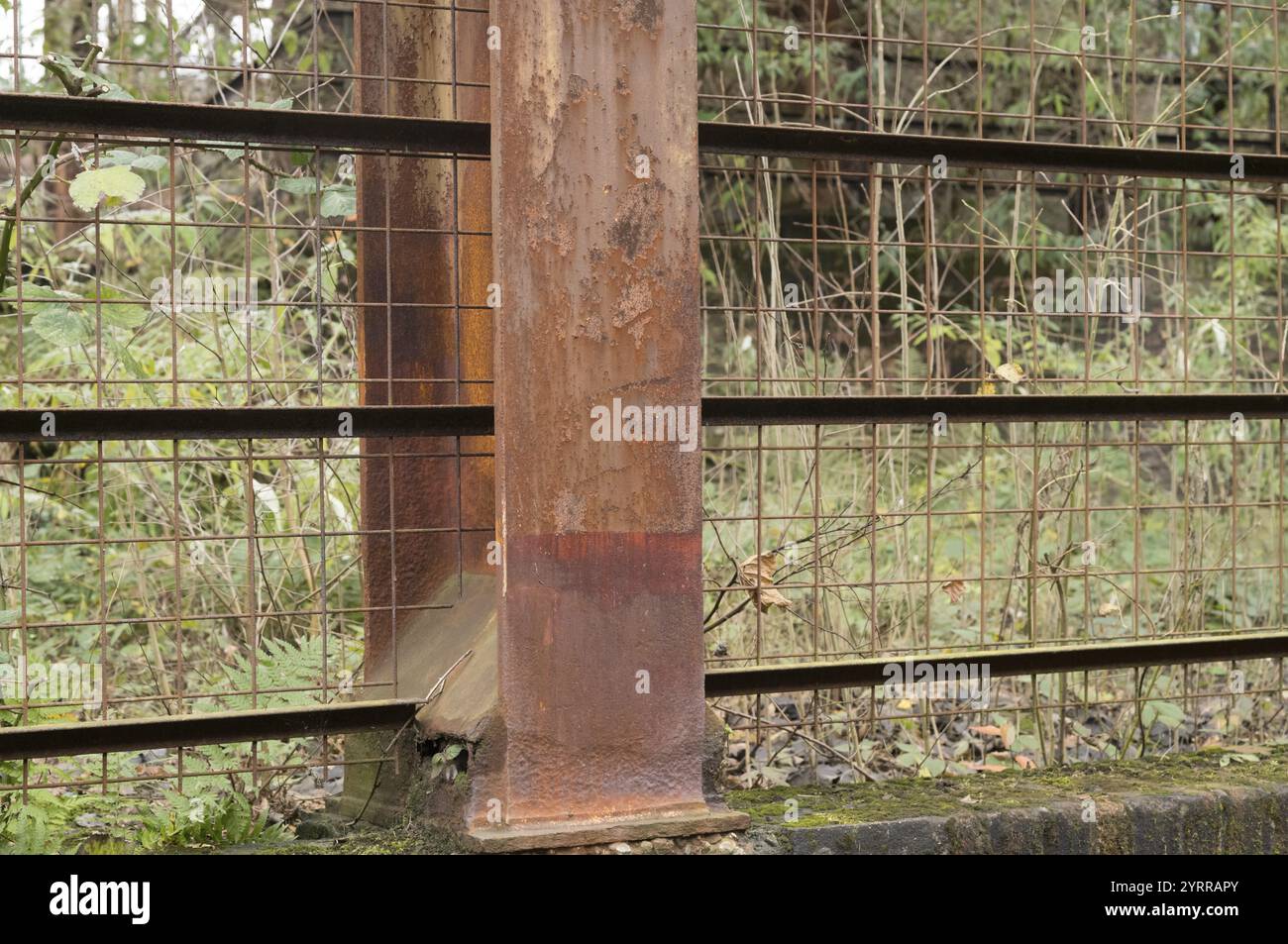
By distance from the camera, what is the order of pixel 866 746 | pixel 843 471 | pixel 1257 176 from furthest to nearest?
pixel 843 471 → pixel 866 746 → pixel 1257 176

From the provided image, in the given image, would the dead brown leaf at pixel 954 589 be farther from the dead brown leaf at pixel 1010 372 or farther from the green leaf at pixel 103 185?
the green leaf at pixel 103 185

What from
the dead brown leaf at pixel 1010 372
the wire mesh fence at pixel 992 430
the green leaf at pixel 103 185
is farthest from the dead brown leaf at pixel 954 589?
the green leaf at pixel 103 185

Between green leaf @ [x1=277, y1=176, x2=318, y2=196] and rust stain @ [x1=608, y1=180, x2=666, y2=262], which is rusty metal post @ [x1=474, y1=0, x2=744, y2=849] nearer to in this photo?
rust stain @ [x1=608, y1=180, x2=666, y2=262]

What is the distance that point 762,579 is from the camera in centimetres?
420

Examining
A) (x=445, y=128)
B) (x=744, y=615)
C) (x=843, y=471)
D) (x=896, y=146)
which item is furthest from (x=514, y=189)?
(x=843, y=471)

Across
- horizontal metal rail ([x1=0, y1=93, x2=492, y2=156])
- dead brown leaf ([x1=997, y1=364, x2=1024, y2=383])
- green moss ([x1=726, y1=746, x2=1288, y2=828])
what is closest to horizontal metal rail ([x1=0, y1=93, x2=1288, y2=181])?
horizontal metal rail ([x1=0, y1=93, x2=492, y2=156])

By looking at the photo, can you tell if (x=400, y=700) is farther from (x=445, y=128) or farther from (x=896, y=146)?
(x=896, y=146)

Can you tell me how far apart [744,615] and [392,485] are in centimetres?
225

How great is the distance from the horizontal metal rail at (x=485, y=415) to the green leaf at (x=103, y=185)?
0.56 meters

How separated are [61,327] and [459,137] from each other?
1244 millimetres

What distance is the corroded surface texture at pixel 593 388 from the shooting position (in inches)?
139

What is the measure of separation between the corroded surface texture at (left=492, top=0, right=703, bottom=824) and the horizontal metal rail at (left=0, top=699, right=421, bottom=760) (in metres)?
0.48

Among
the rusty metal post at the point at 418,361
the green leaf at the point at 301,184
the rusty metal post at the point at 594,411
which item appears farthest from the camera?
the rusty metal post at the point at 418,361
